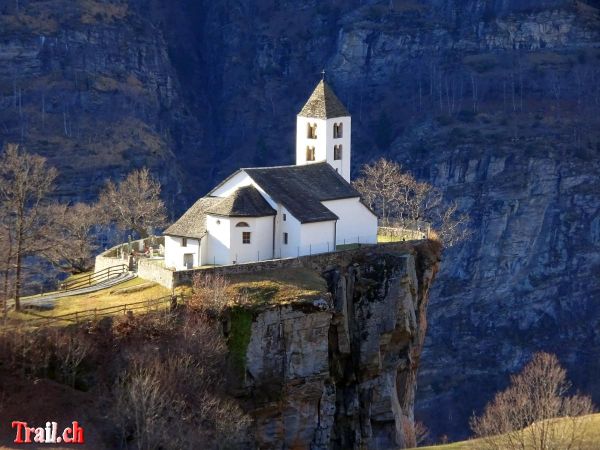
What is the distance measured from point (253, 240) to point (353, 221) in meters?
9.03

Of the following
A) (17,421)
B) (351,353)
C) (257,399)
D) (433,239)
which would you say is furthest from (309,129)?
(17,421)

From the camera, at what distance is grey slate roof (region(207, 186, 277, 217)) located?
117m

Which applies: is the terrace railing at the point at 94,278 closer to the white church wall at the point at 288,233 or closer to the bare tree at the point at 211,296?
the white church wall at the point at 288,233

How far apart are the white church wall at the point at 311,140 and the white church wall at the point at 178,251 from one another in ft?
47.9

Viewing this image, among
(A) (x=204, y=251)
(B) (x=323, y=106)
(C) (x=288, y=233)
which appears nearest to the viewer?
(A) (x=204, y=251)

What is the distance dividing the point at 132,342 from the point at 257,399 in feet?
28.8

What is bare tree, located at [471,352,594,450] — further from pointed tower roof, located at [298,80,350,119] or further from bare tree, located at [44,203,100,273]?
bare tree, located at [44,203,100,273]

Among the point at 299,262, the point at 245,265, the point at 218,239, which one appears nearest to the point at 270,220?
the point at 218,239

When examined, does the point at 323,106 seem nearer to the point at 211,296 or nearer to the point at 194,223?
the point at 194,223

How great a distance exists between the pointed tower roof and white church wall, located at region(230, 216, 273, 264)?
45.9ft

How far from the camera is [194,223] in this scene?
389 feet

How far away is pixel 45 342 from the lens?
333 ft

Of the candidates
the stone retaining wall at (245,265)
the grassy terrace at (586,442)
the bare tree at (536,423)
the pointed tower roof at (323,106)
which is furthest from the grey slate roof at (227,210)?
the grassy terrace at (586,442)

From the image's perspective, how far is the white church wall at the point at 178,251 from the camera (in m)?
117
